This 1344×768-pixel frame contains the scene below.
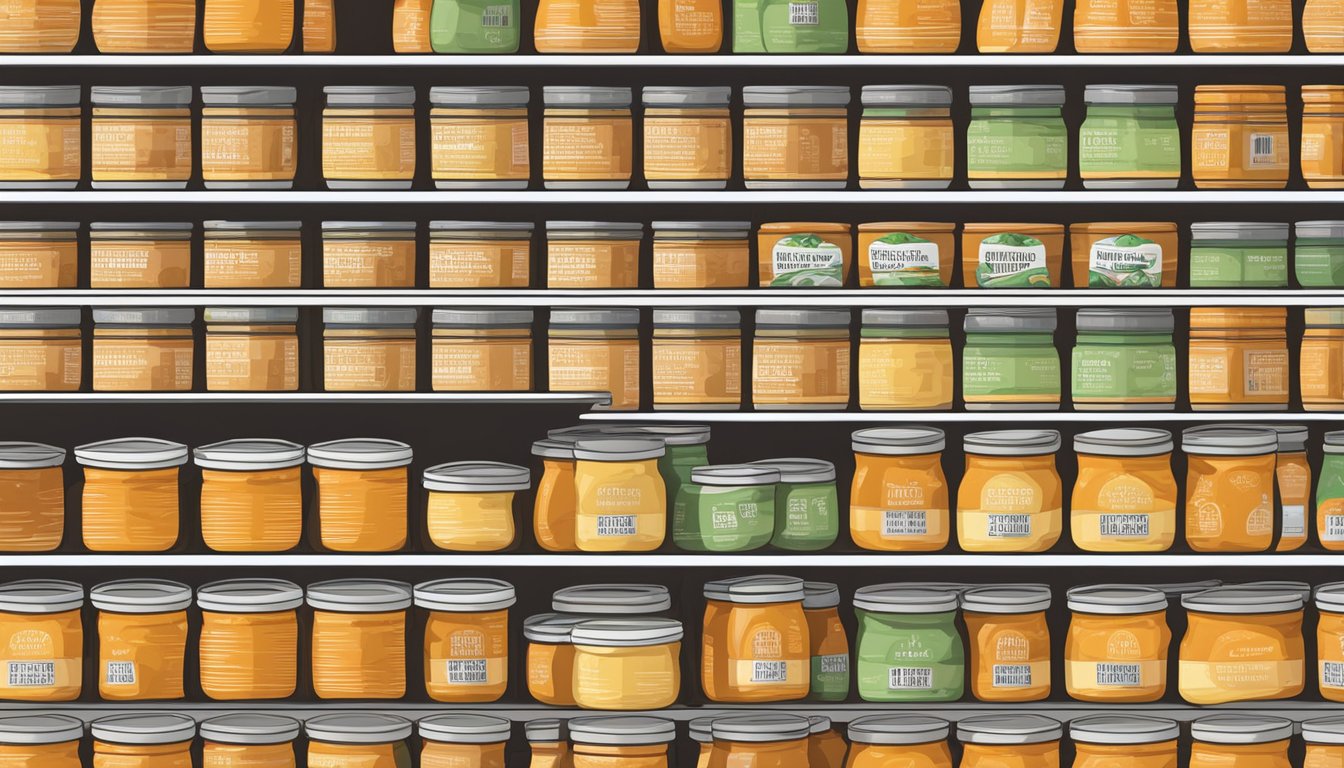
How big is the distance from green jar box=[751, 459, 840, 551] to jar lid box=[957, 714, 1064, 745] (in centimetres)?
46

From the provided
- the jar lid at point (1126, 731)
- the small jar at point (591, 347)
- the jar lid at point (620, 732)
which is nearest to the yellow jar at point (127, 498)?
the small jar at point (591, 347)

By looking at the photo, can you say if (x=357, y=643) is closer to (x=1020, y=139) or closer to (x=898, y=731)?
(x=898, y=731)

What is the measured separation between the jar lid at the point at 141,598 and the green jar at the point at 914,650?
140 centimetres

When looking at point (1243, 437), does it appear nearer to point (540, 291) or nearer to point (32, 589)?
point (540, 291)

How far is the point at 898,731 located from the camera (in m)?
2.80

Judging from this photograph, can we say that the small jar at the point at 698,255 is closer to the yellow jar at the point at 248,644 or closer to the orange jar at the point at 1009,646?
the orange jar at the point at 1009,646

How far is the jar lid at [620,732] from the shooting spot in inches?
109

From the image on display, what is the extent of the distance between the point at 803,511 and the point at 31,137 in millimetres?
1750

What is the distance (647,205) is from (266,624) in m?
1.20

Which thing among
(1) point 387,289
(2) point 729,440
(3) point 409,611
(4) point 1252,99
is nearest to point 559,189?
(1) point 387,289

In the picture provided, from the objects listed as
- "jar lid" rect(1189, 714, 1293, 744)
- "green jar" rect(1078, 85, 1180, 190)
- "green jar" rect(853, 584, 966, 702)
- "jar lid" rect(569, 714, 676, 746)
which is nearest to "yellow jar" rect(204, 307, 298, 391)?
"jar lid" rect(569, 714, 676, 746)

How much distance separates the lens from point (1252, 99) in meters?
2.88

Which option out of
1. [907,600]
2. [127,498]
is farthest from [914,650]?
[127,498]

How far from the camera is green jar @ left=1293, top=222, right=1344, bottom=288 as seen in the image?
290cm
